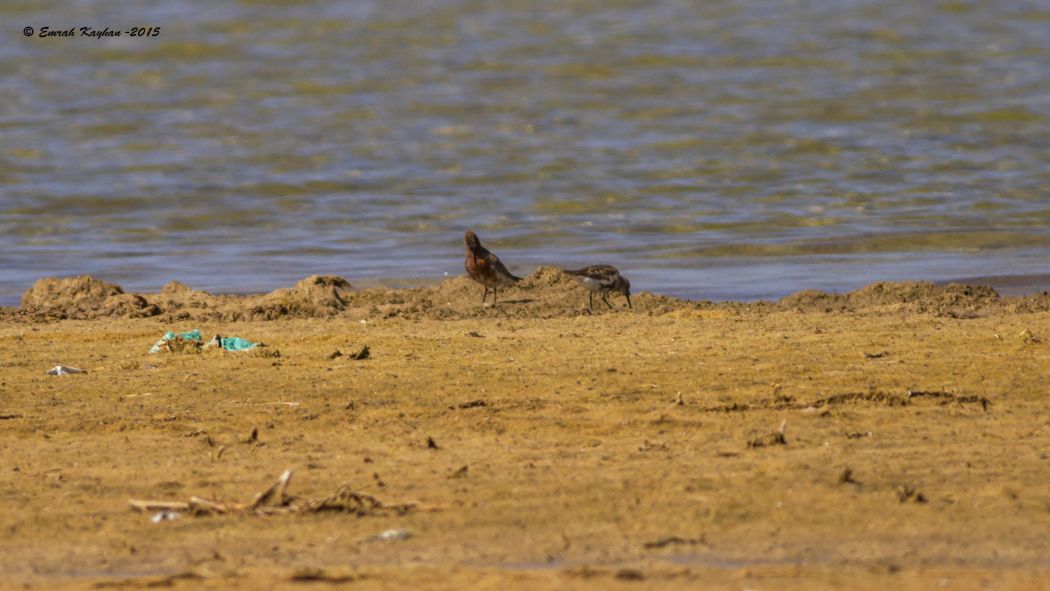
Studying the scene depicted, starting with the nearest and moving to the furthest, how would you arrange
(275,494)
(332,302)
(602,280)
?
1. (275,494)
2. (602,280)
3. (332,302)

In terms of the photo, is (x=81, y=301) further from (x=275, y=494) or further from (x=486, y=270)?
(x=275, y=494)

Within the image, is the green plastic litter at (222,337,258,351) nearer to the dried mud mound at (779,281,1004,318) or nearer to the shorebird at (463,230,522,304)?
the shorebird at (463,230,522,304)

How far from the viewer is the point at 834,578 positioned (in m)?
4.43

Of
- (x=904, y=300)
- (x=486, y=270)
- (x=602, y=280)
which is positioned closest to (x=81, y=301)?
(x=486, y=270)

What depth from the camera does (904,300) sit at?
30.9 feet

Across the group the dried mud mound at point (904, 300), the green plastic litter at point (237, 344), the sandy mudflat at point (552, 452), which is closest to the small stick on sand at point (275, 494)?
the sandy mudflat at point (552, 452)

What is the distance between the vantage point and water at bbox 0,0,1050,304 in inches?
529

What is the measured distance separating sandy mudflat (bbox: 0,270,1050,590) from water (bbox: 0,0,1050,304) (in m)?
3.12

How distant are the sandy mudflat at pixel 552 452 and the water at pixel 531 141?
10.3 ft

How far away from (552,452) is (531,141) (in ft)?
47.3

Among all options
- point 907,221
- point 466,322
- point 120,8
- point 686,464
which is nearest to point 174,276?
point 466,322

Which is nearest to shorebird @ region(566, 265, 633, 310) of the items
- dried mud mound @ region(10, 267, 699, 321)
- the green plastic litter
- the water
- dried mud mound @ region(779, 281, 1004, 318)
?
dried mud mound @ region(10, 267, 699, 321)

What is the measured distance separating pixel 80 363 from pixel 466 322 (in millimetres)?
2311

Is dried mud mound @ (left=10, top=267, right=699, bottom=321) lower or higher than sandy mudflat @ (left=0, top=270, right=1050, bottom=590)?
higher
